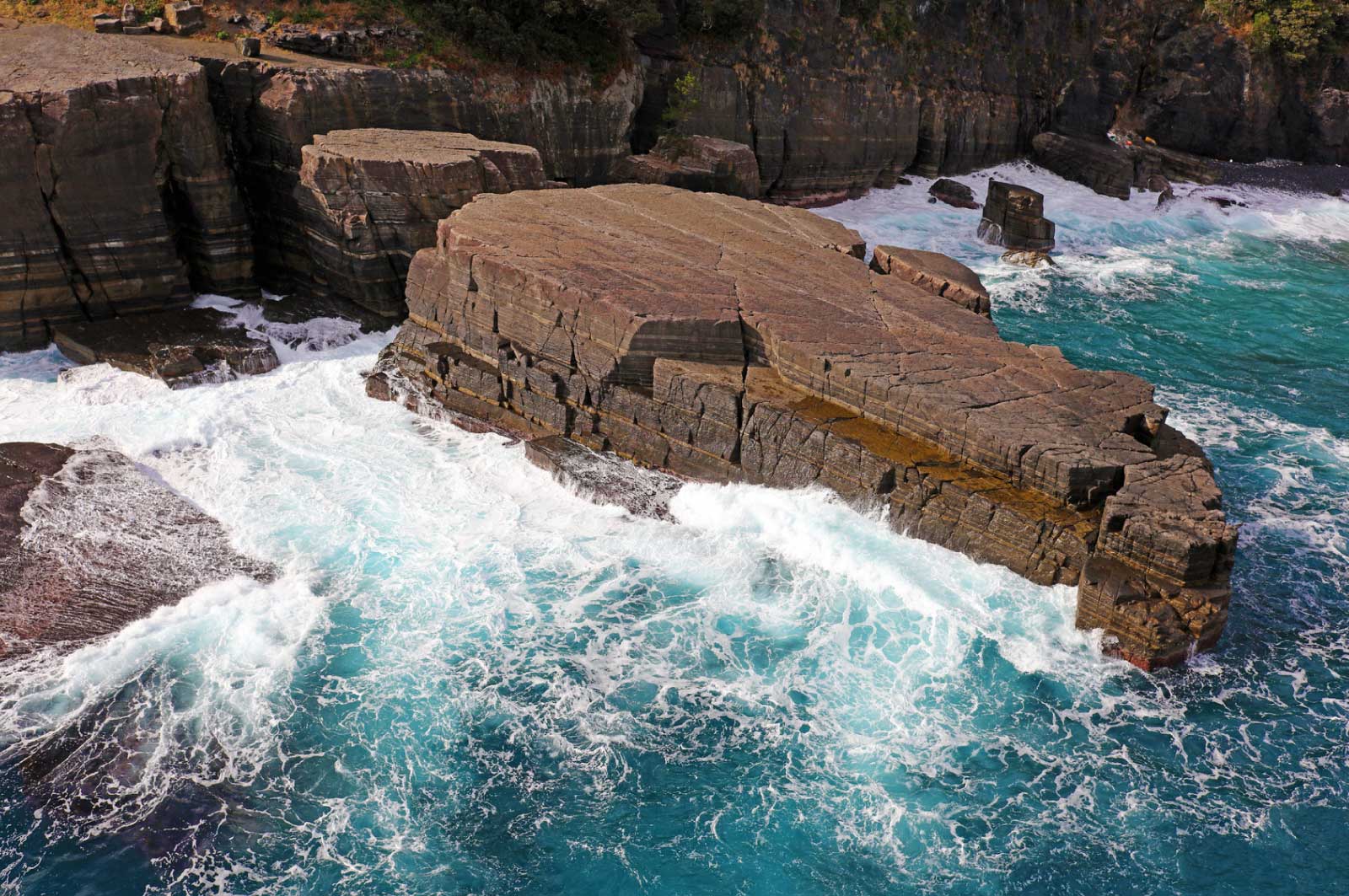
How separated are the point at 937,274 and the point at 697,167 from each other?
403 inches

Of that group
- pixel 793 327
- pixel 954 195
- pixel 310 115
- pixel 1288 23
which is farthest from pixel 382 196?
pixel 1288 23

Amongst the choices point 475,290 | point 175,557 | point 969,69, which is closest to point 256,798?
point 175,557

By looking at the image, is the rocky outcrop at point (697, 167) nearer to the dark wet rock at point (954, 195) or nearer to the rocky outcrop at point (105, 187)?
the dark wet rock at point (954, 195)

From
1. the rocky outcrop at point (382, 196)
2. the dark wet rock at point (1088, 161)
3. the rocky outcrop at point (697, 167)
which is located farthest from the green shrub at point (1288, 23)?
the rocky outcrop at point (382, 196)

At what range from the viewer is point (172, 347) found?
830 inches

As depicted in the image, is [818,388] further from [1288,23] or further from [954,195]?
[1288,23]

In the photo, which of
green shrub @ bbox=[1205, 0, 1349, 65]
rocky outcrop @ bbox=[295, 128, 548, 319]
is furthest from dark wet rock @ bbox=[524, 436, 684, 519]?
green shrub @ bbox=[1205, 0, 1349, 65]

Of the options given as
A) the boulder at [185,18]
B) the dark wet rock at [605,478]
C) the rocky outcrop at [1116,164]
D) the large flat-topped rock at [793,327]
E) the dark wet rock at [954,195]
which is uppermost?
the boulder at [185,18]

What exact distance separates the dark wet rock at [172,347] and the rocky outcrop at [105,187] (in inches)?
18.0

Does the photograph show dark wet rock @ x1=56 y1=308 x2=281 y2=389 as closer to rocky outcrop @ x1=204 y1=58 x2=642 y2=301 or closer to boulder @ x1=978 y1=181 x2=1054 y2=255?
rocky outcrop @ x1=204 y1=58 x2=642 y2=301

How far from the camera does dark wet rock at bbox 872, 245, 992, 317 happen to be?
20.5 m

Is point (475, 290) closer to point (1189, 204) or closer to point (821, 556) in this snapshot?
point (821, 556)

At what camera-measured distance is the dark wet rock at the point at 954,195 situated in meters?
36.4

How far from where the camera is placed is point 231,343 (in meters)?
21.8
